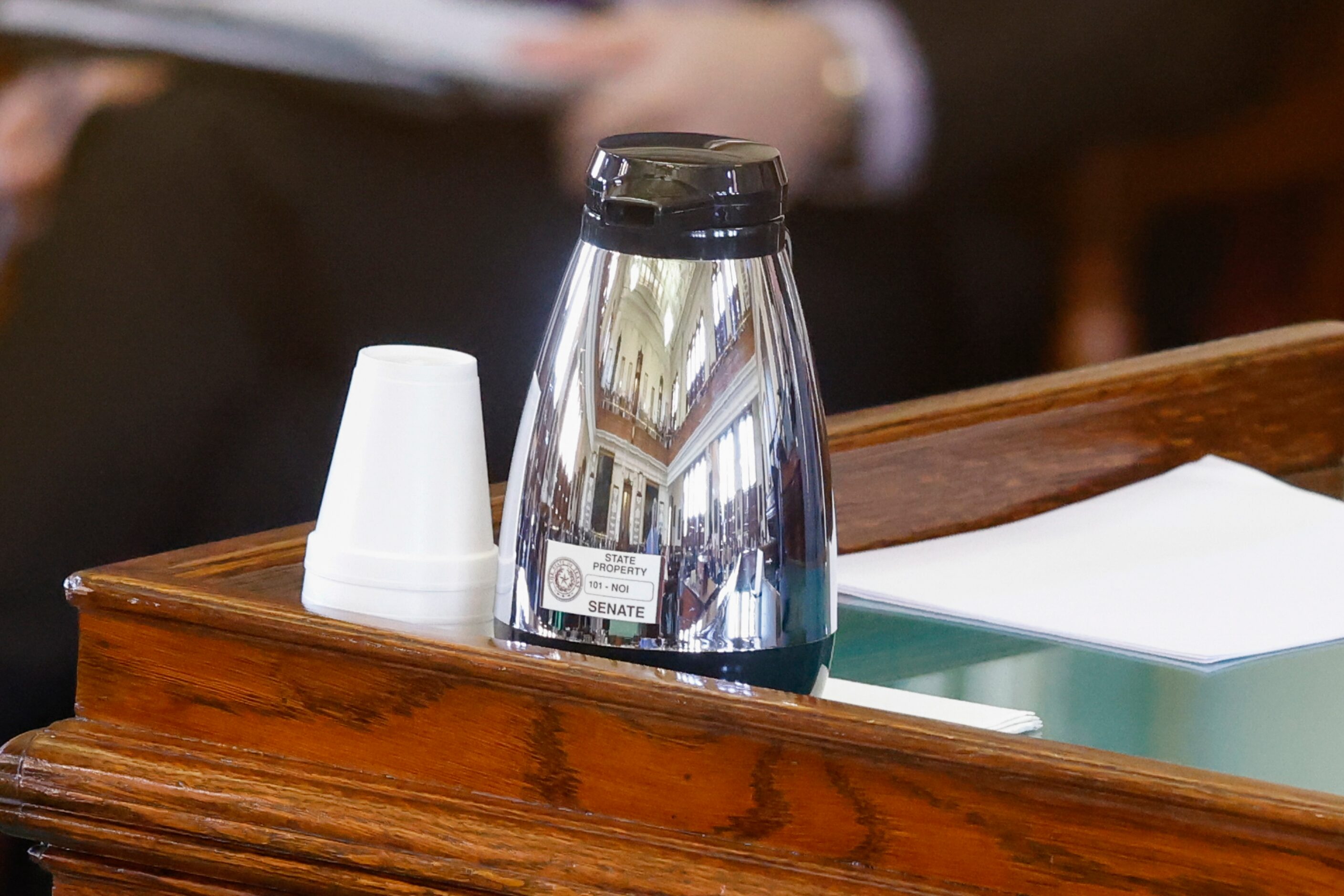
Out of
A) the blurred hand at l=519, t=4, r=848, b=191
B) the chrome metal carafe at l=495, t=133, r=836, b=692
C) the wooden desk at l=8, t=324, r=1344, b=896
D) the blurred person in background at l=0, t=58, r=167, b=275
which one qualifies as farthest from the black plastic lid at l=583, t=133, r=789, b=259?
the blurred hand at l=519, t=4, r=848, b=191

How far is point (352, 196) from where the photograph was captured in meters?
1.28

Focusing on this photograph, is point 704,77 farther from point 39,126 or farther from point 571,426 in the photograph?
point 571,426

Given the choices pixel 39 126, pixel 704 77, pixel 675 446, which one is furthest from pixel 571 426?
pixel 704 77

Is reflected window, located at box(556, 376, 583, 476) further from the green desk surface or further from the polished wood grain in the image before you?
the polished wood grain

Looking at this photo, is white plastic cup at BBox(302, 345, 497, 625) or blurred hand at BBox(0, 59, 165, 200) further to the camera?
blurred hand at BBox(0, 59, 165, 200)

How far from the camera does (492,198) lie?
1.35 m

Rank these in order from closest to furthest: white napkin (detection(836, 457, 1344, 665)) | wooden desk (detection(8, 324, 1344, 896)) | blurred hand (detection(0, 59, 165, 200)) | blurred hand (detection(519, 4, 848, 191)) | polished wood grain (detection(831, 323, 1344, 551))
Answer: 1. wooden desk (detection(8, 324, 1344, 896))
2. white napkin (detection(836, 457, 1344, 665))
3. polished wood grain (detection(831, 323, 1344, 551))
4. blurred hand (detection(0, 59, 165, 200))
5. blurred hand (detection(519, 4, 848, 191))

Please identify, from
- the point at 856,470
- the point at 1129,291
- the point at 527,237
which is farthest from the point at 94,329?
the point at 1129,291

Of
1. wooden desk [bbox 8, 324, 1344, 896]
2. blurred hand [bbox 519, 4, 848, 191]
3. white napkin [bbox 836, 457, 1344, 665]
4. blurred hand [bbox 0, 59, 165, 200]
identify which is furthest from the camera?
blurred hand [bbox 519, 4, 848, 191]

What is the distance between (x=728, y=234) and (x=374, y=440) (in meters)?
0.14

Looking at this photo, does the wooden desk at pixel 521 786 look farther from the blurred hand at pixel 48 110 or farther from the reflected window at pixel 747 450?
the blurred hand at pixel 48 110

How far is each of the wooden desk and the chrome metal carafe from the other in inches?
1.2

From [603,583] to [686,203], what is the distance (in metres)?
0.12

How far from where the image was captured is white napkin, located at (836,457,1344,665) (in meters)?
0.67
